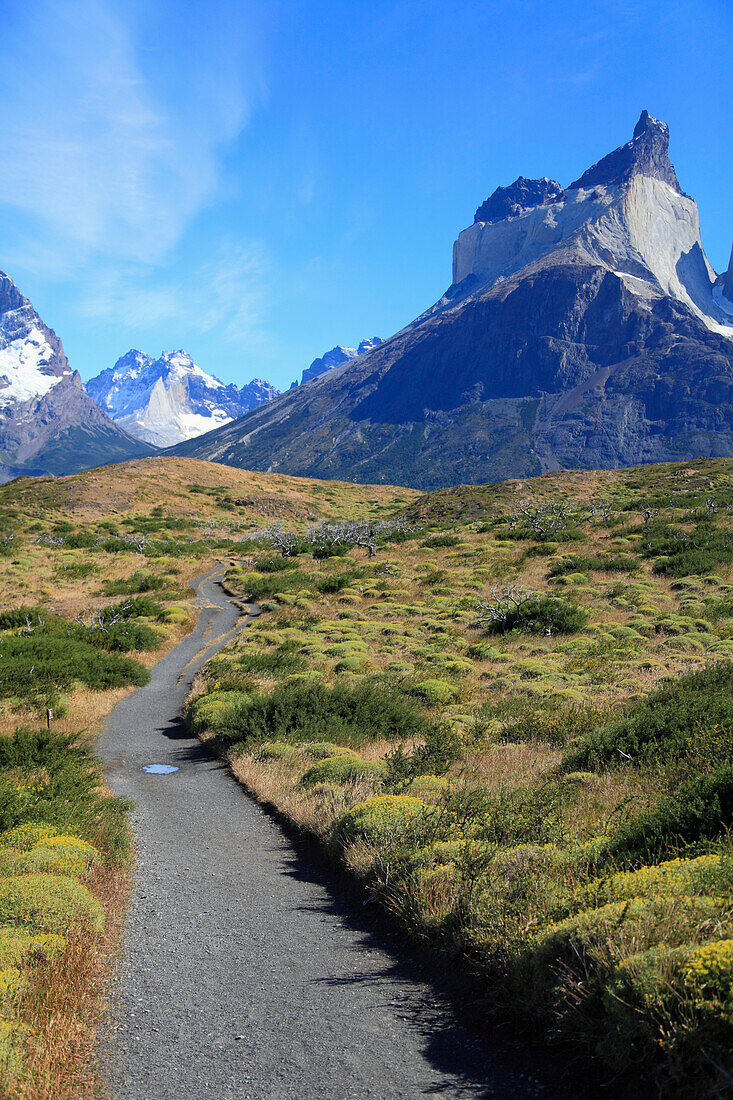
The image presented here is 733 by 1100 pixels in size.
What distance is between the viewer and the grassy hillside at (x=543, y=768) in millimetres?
3617

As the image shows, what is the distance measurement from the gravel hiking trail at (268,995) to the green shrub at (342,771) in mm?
1144

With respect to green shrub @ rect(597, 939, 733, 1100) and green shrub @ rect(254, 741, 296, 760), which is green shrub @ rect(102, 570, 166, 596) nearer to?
green shrub @ rect(254, 741, 296, 760)

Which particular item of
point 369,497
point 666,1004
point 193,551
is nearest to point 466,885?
point 666,1004

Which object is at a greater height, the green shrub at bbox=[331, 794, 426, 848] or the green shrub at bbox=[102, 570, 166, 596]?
the green shrub at bbox=[102, 570, 166, 596]

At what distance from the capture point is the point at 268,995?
15.7ft

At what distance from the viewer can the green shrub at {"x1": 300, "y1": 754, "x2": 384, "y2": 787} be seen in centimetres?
955

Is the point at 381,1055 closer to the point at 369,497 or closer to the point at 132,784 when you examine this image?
the point at 132,784

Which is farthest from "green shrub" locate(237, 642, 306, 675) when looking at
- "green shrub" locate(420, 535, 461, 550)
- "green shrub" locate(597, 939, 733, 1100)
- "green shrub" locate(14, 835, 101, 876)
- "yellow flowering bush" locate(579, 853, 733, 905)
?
"green shrub" locate(420, 535, 461, 550)

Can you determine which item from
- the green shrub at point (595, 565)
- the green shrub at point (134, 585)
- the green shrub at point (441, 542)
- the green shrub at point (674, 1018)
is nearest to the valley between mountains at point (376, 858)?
the green shrub at point (674, 1018)

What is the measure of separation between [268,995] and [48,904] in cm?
197

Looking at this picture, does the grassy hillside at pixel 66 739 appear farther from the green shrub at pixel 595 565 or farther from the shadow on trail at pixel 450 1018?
the green shrub at pixel 595 565

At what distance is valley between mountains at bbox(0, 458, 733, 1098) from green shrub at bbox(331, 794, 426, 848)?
5 cm

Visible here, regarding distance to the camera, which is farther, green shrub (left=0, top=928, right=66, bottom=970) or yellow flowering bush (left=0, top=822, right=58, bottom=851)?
yellow flowering bush (left=0, top=822, right=58, bottom=851)

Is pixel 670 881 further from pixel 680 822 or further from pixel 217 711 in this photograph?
pixel 217 711
